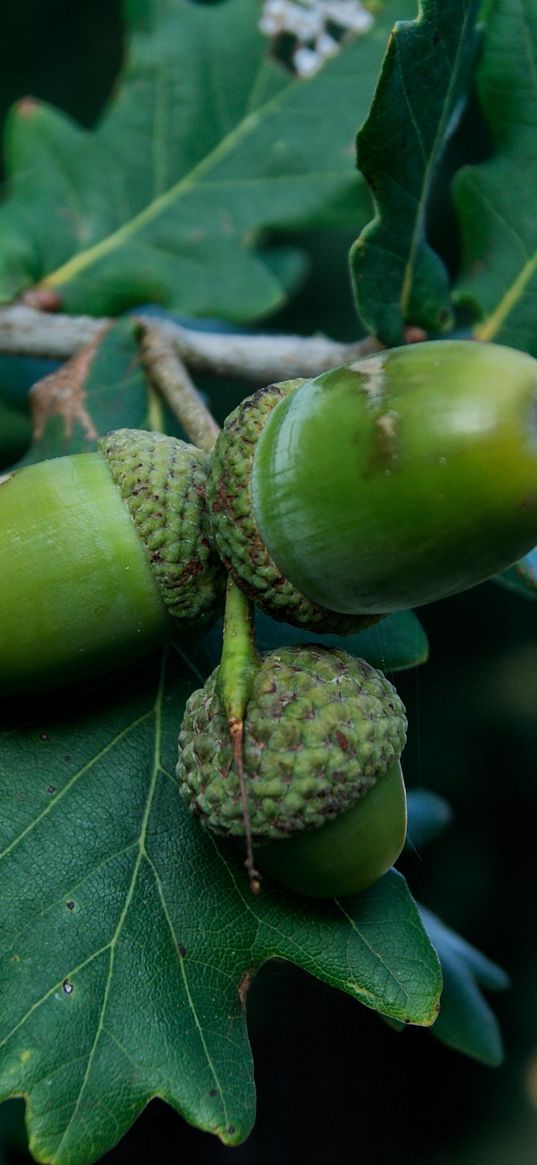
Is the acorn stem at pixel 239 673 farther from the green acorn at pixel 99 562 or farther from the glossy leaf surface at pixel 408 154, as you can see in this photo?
the glossy leaf surface at pixel 408 154

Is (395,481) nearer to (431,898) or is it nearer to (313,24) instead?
(313,24)

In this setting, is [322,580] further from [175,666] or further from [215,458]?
[175,666]

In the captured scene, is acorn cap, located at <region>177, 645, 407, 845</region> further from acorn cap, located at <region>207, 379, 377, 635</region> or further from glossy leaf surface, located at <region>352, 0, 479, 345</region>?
glossy leaf surface, located at <region>352, 0, 479, 345</region>

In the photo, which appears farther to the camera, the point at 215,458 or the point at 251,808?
the point at 215,458

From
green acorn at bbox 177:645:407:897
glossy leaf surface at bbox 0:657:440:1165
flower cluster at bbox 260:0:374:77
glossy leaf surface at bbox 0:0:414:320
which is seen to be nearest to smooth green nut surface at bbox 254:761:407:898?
green acorn at bbox 177:645:407:897

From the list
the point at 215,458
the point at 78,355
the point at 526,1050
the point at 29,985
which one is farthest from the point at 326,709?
the point at 526,1050

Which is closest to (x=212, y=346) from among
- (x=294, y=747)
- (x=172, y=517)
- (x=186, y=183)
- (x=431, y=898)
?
(x=186, y=183)
